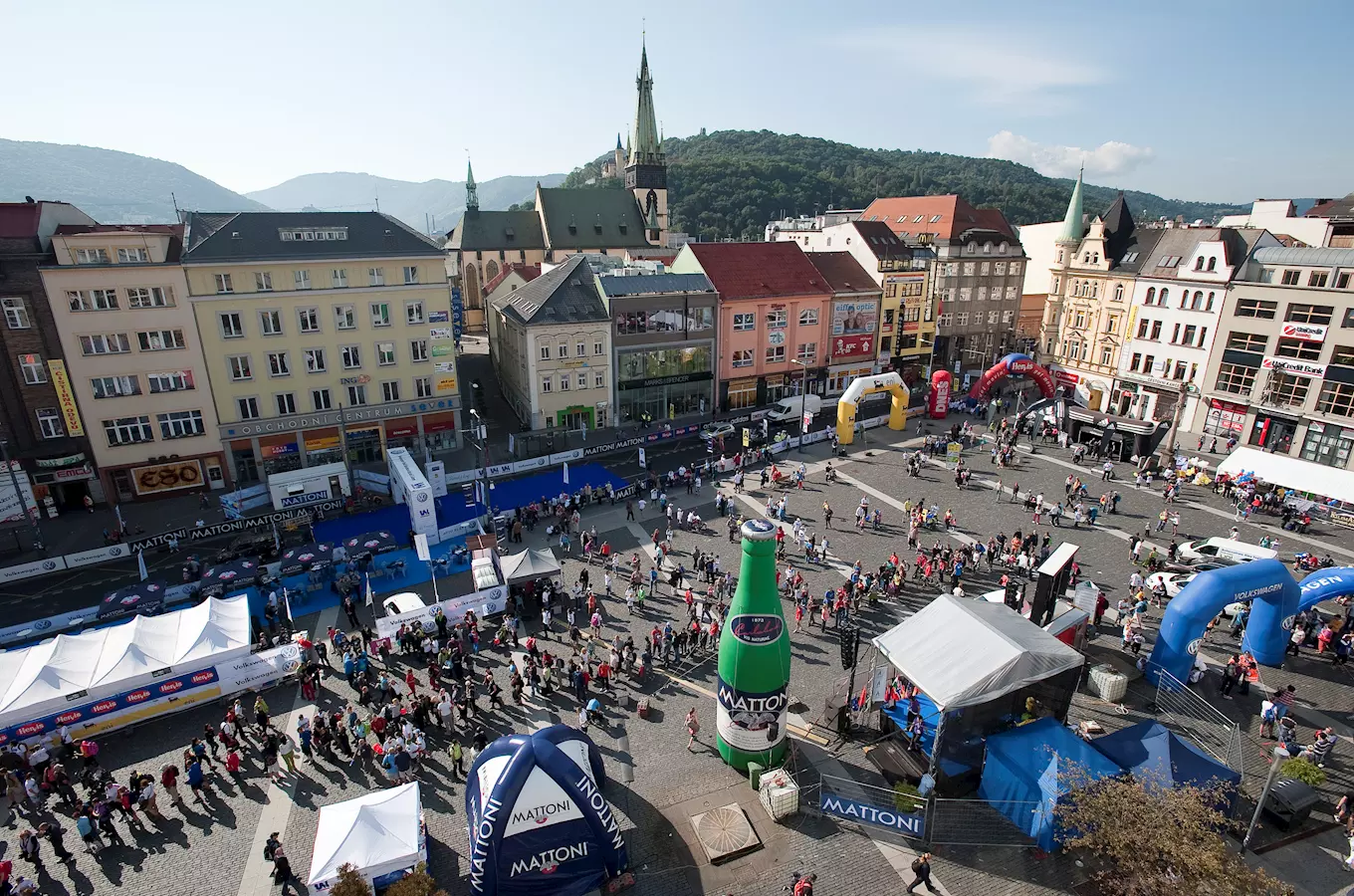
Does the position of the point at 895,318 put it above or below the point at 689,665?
above

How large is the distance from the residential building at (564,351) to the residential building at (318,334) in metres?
5.17

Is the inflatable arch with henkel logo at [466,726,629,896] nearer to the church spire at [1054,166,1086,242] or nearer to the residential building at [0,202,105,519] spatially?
the residential building at [0,202,105,519]

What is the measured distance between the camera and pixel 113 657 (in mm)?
19391

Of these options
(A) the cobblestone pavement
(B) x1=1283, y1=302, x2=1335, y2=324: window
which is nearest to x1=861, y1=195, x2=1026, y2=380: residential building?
(B) x1=1283, y1=302, x2=1335, y2=324: window

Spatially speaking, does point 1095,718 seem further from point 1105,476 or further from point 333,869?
point 1105,476

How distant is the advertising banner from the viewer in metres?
32.2

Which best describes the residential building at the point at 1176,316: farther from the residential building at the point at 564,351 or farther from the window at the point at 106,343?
the window at the point at 106,343

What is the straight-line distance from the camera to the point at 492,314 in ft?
189

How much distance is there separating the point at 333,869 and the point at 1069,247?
61335mm

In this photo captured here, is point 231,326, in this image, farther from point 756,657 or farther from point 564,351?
point 756,657

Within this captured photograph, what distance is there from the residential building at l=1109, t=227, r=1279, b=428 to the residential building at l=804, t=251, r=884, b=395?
58.1 feet

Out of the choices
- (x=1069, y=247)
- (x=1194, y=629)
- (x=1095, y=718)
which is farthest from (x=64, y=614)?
(x=1069, y=247)

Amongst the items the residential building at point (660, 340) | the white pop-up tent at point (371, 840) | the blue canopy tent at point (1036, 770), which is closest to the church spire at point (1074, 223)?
the residential building at point (660, 340)

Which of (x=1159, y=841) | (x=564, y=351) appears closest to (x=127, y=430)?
(x=564, y=351)
